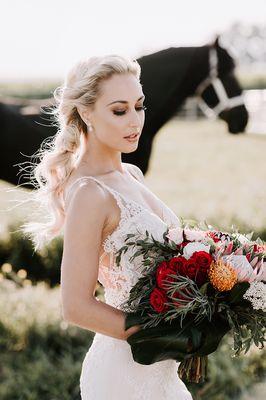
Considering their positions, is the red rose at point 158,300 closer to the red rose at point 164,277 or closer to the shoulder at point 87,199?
the red rose at point 164,277

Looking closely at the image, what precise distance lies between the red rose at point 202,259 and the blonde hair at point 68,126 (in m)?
0.57

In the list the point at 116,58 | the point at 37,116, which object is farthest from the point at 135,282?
the point at 37,116

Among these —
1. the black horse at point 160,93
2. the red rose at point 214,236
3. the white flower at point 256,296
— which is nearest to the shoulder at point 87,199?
the red rose at point 214,236

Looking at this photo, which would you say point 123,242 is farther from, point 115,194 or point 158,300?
point 158,300

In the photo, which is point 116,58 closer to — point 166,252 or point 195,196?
point 166,252

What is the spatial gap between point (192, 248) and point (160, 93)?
505 centimetres

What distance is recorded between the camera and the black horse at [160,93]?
6473 millimetres

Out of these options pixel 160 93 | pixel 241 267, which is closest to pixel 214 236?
pixel 241 267

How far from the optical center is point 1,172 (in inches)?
268

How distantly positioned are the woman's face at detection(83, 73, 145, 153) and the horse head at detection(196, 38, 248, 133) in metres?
5.20

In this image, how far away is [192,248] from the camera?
1.91 metres

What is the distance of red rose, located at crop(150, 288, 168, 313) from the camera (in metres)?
1.85


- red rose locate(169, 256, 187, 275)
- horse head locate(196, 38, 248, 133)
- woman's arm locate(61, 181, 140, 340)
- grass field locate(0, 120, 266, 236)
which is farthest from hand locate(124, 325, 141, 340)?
horse head locate(196, 38, 248, 133)

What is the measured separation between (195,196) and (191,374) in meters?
9.42
